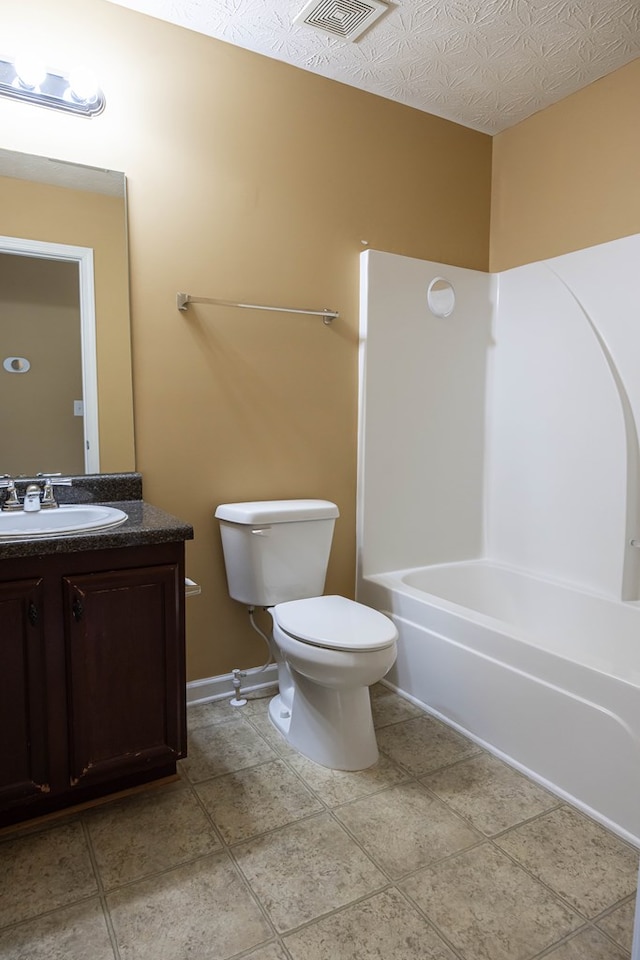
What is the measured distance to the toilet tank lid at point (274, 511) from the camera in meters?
2.18

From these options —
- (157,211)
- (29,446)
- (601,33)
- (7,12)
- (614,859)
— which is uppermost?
(601,33)

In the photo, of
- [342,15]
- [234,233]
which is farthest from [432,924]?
[342,15]

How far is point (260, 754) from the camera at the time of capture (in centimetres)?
205

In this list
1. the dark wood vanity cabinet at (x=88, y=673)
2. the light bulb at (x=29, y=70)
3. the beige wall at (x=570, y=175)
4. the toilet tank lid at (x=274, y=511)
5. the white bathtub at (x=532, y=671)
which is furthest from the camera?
the beige wall at (x=570, y=175)

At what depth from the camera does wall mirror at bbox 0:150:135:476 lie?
191 cm

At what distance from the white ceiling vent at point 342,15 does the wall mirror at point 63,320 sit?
0.84 metres

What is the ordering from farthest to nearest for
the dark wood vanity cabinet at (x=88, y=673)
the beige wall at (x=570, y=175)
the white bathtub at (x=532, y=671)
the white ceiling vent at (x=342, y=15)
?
the beige wall at (x=570, y=175)
the white ceiling vent at (x=342, y=15)
the white bathtub at (x=532, y=671)
the dark wood vanity cabinet at (x=88, y=673)

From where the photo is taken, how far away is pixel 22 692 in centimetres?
154

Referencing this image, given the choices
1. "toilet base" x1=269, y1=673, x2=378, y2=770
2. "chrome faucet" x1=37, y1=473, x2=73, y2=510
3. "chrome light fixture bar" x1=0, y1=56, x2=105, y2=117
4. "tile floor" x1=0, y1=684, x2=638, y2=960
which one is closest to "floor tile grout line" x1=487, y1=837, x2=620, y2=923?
"tile floor" x1=0, y1=684, x2=638, y2=960

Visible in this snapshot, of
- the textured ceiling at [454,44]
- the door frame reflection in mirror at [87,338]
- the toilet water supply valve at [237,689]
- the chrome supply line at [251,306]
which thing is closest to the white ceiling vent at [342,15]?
the textured ceiling at [454,44]

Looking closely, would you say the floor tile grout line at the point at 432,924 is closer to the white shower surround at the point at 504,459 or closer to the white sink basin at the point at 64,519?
the white shower surround at the point at 504,459

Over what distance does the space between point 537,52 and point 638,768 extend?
248 centimetres

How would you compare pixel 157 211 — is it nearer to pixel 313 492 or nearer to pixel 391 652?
pixel 313 492

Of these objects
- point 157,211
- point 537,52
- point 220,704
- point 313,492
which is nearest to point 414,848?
point 220,704
